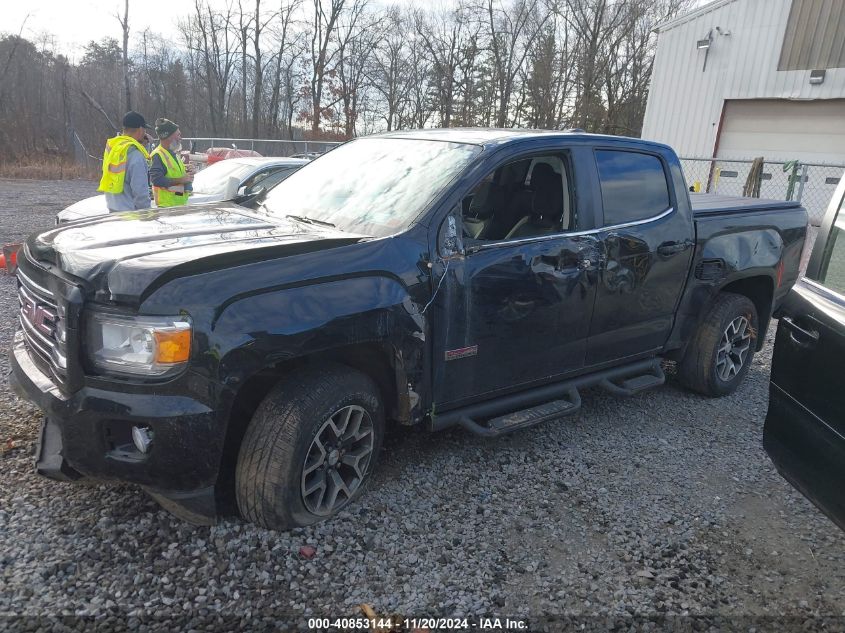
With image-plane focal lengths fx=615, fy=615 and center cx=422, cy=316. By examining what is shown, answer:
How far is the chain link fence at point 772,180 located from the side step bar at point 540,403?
1201cm

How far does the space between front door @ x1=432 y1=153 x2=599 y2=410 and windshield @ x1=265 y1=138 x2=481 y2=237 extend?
0.29 metres

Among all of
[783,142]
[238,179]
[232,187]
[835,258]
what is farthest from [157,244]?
[783,142]

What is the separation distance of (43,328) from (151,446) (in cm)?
83

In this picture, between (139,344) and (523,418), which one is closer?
(139,344)

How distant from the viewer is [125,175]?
6.52 meters

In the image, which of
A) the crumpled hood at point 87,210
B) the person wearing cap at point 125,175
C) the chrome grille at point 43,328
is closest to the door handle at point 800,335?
the chrome grille at point 43,328

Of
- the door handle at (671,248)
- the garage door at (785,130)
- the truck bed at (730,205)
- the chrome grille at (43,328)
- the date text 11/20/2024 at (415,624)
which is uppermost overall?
the garage door at (785,130)

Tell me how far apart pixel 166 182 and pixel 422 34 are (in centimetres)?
3635

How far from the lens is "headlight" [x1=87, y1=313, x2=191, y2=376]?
→ 245 centimetres

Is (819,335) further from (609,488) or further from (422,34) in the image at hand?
(422,34)

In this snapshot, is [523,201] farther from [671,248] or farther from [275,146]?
[275,146]

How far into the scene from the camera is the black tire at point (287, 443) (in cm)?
276

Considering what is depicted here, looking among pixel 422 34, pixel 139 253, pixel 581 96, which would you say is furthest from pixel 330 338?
pixel 422 34

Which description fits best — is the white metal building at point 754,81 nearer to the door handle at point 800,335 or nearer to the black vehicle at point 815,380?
the black vehicle at point 815,380
